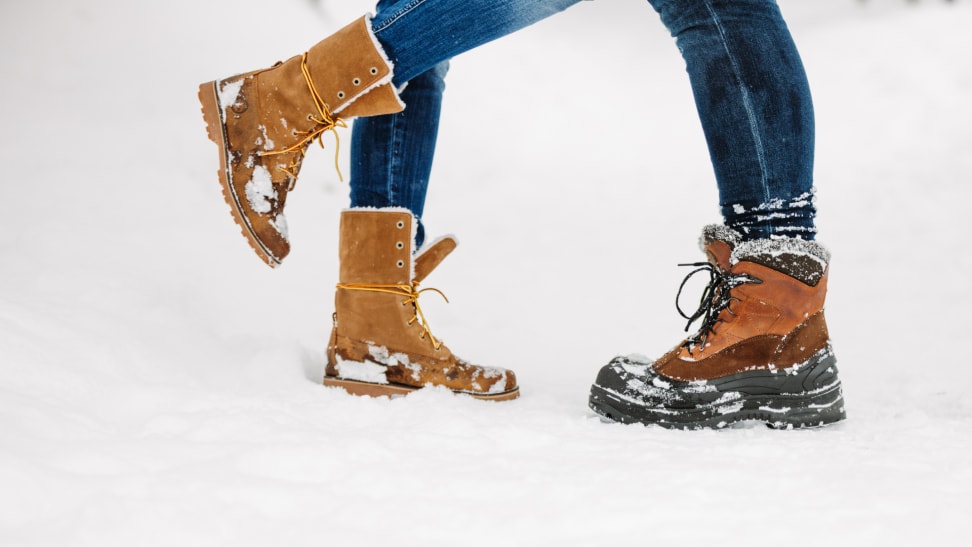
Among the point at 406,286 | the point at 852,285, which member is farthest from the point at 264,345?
the point at 852,285

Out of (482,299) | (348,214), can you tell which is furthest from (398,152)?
(482,299)

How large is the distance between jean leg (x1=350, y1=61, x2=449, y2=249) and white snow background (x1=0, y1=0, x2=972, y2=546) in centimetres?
36

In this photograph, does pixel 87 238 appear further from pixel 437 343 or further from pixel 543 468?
pixel 543 468

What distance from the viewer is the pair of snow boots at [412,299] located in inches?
45.2

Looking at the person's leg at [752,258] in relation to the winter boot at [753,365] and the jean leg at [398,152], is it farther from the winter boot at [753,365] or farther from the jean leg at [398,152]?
the jean leg at [398,152]

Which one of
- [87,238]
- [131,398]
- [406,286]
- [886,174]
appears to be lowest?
[131,398]

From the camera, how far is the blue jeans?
3.65 ft

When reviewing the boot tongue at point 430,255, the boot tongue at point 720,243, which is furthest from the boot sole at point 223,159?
the boot tongue at point 720,243

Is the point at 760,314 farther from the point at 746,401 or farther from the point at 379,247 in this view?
the point at 379,247

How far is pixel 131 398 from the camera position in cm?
Answer: 106

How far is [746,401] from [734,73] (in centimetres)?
49

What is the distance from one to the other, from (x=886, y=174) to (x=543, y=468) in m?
3.29

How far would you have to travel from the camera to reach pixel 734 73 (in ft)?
3.65

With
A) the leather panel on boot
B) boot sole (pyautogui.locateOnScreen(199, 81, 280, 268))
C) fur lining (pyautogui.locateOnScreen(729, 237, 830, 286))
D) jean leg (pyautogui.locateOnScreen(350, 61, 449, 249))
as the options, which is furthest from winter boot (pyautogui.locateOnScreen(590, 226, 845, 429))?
boot sole (pyautogui.locateOnScreen(199, 81, 280, 268))
